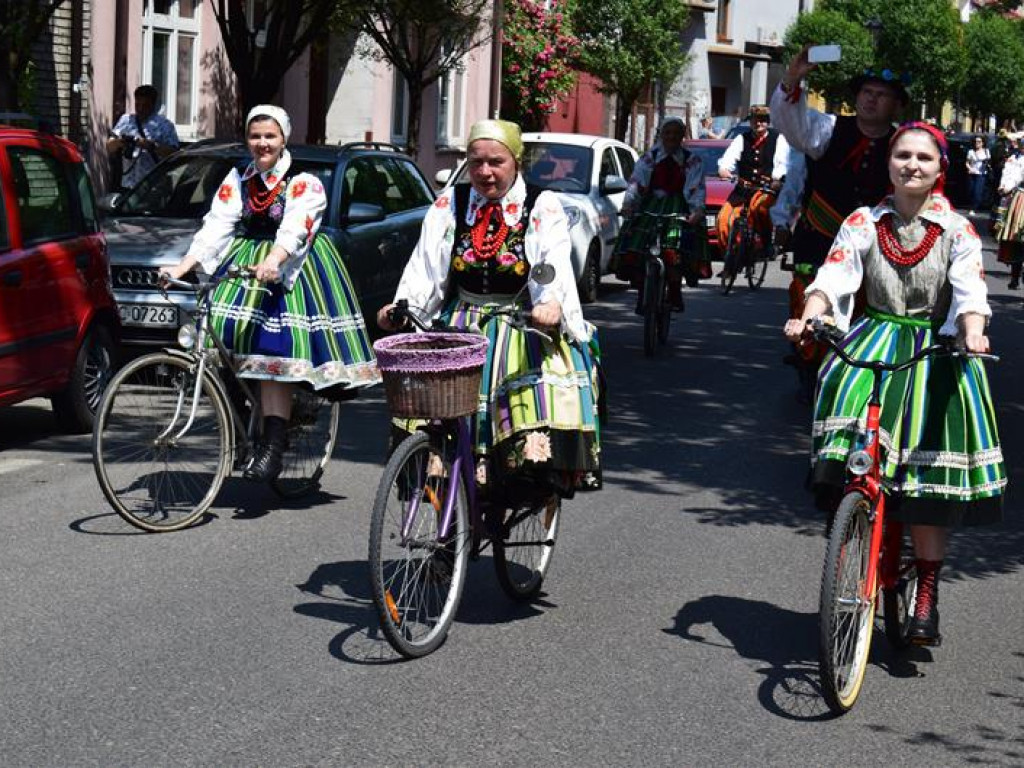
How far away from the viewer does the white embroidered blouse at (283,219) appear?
8336 millimetres

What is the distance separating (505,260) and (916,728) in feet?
7.14

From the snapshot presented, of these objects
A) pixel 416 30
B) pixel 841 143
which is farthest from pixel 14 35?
pixel 416 30

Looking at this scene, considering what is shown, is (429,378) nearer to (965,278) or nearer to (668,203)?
(965,278)

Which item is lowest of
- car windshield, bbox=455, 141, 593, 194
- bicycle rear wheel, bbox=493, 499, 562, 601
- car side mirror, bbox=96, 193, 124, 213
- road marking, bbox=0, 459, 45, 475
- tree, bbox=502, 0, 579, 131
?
road marking, bbox=0, 459, 45, 475

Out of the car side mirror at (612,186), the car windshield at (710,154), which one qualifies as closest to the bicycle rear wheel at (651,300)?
the car side mirror at (612,186)

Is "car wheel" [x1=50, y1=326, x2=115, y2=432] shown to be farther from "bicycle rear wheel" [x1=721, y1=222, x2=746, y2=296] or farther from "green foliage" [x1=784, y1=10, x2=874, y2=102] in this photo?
"green foliage" [x1=784, y1=10, x2=874, y2=102]

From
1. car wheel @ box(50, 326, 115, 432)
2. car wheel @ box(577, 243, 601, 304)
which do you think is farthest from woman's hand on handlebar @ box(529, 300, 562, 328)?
car wheel @ box(577, 243, 601, 304)

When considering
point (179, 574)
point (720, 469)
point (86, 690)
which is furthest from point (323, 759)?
point (720, 469)

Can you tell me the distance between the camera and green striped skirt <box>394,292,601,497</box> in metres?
6.46

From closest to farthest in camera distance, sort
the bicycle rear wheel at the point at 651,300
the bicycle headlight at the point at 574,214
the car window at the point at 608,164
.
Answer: the bicycle rear wheel at the point at 651,300
the bicycle headlight at the point at 574,214
the car window at the point at 608,164

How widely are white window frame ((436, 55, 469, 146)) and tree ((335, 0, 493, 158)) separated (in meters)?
6.35

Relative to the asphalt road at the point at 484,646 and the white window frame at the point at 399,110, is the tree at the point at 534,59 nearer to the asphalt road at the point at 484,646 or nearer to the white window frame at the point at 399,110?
the white window frame at the point at 399,110

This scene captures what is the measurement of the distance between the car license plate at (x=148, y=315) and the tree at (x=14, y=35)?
269 cm

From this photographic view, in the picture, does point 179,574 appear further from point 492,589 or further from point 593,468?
point 593,468
